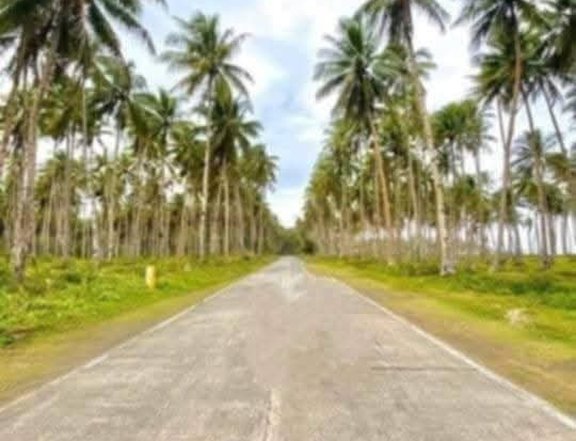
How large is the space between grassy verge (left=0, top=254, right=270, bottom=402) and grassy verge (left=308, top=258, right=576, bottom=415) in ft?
19.4

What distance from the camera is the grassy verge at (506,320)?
10.7 metres

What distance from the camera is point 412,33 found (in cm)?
3666

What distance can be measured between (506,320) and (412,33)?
2171 cm

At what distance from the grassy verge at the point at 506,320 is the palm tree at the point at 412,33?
2.25 metres

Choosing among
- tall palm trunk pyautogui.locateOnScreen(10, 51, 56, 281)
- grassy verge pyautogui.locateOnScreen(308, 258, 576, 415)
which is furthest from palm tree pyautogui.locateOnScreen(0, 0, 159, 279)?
grassy verge pyautogui.locateOnScreen(308, 258, 576, 415)

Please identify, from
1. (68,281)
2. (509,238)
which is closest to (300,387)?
(68,281)

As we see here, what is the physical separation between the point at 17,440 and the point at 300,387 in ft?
11.0

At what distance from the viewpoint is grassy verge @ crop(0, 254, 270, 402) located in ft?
38.5

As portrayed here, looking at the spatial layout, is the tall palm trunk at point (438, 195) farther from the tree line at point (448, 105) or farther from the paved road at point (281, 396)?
the paved road at point (281, 396)

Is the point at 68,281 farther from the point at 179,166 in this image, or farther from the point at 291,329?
the point at 179,166

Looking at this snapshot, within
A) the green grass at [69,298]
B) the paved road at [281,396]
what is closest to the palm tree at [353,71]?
the green grass at [69,298]

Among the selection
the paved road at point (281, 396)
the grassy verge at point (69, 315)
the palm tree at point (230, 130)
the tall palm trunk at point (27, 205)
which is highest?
the palm tree at point (230, 130)

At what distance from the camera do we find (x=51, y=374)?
1056cm

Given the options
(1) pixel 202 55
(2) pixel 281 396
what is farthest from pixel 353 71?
(2) pixel 281 396
